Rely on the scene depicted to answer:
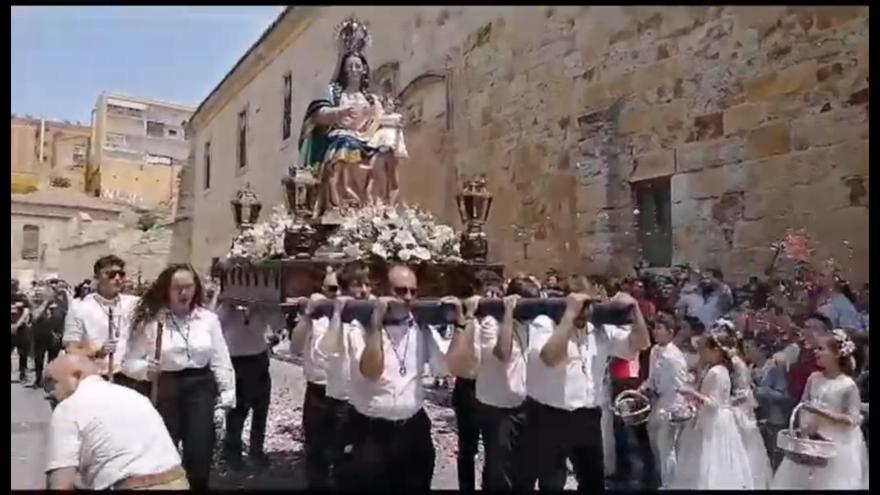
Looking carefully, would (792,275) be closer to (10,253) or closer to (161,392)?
(161,392)

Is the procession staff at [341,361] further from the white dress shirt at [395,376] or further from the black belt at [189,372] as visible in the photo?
the black belt at [189,372]

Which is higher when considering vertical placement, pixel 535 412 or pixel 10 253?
pixel 10 253

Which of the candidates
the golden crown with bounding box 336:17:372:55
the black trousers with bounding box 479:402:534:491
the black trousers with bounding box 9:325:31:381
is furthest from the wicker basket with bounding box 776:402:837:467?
the black trousers with bounding box 9:325:31:381

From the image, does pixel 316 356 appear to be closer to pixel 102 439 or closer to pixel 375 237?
pixel 375 237

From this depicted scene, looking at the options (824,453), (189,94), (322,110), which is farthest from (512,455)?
(189,94)

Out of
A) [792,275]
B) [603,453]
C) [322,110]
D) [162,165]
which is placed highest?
[322,110]

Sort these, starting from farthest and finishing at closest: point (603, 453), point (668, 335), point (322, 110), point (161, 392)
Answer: point (322, 110) < point (668, 335) < point (603, 453) < point (161, 392)

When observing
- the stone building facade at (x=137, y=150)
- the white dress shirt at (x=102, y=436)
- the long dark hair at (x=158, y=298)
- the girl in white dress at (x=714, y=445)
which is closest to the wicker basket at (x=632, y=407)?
the girl in white dress at (x=714, y=445)

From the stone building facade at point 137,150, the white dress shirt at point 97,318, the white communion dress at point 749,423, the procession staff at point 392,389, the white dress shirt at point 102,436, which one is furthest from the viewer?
the stone building facade at point 137,150

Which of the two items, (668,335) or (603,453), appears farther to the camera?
(668,335)
